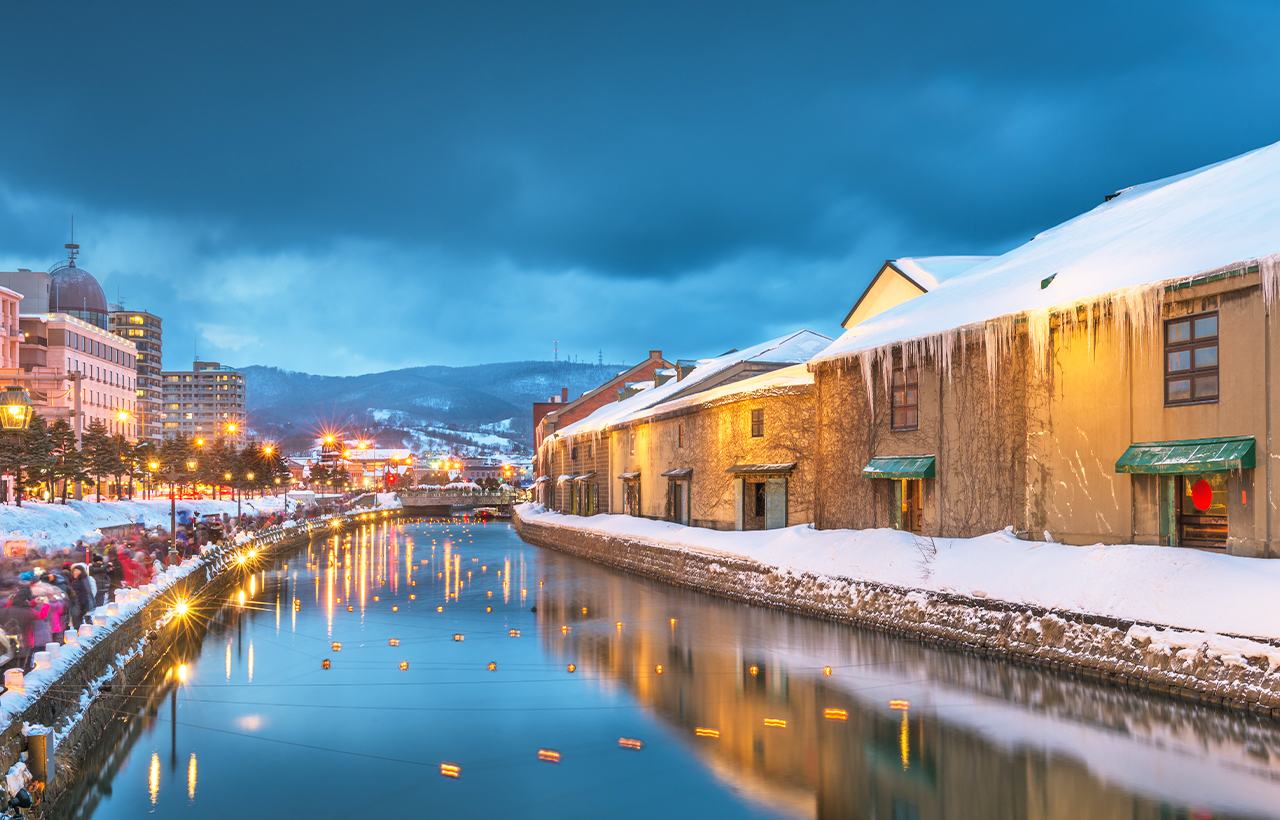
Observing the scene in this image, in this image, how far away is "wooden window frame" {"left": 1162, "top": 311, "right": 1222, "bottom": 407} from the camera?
59.2 ft

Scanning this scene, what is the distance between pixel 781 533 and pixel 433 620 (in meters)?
12.0

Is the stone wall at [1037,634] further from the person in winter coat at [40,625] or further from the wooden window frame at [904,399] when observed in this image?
the person in winter coat at [40,625]

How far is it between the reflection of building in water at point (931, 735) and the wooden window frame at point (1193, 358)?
6316 millimetres

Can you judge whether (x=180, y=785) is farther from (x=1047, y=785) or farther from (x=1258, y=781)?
(x=1258, y=781)

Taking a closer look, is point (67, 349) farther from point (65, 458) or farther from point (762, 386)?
point (762, 386)

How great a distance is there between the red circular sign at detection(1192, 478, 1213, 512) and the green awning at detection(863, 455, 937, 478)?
296 inches

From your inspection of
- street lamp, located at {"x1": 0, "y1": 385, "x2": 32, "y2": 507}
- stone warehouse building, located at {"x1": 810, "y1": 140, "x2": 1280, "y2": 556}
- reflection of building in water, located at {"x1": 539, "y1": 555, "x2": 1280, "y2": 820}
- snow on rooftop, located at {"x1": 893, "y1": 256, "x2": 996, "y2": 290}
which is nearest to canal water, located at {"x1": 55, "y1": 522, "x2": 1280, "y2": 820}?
reflection of building in water, located at {"x1": 539, "y1": 555, "x2": 1280, "y2": 820}

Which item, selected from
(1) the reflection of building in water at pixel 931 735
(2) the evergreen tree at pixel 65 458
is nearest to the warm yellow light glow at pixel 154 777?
(1) the reflection of building in water at pixel 931 735

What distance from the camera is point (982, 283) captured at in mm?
27641

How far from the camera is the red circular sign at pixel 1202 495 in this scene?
61.1 feet

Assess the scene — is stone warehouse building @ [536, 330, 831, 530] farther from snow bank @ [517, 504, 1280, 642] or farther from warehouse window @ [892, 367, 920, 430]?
warehouse window @ [892, 367, 920, 430]

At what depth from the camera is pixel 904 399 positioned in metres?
27.1

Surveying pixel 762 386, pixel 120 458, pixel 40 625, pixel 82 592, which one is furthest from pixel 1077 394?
pixel 120 458

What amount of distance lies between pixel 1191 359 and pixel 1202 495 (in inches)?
112
